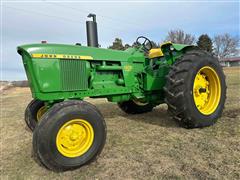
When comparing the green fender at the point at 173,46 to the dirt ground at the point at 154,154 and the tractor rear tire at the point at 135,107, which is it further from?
the tractor rear tire at the point at 135,107

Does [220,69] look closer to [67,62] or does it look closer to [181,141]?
[181,141]

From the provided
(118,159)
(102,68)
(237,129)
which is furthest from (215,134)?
(102,68)

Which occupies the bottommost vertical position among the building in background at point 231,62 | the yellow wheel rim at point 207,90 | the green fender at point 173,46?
the building in background at point 231,62

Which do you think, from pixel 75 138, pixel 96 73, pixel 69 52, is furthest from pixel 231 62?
pixel 75 138

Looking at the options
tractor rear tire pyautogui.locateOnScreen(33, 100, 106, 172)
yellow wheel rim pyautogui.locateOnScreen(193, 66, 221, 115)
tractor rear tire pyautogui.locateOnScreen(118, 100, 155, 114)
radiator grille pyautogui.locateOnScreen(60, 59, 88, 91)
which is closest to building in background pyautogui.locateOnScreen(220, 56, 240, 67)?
tractor rear tire pyautogui.locateOnScreen(118, 100, 155, 114)

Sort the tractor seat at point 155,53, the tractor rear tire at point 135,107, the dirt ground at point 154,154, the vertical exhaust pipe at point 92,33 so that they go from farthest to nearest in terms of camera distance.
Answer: the tractor rear tire at point 135,107 < the tractor seat at point 155,53 < the vertical exhaust pipe at point 92,33 < the dirt ground at point 154,154

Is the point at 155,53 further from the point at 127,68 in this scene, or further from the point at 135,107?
the point at 135,107

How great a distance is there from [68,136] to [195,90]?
2.66 m

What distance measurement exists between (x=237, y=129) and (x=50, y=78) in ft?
10.7

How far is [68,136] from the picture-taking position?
317 cm

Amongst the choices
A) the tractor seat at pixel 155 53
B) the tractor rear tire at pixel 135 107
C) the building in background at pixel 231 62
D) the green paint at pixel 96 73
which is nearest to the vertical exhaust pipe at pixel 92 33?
the green paint at pixel 96 73

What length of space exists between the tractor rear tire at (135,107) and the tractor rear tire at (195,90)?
162 cm

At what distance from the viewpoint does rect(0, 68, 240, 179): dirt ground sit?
286 cm

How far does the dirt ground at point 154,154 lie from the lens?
2.86 metres
